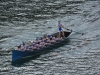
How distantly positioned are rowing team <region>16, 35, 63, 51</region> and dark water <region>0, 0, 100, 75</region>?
1.99 meters

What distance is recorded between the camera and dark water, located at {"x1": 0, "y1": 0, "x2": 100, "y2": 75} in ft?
216

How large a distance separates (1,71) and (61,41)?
48.2 feet

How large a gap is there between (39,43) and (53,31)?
8.67m

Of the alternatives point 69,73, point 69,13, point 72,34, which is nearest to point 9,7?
point 69,13

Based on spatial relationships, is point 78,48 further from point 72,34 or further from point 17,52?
point 17,52

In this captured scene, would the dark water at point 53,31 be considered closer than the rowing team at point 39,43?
Yes

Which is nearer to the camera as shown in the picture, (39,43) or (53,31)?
(39,43)

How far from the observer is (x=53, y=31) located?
7950 cm

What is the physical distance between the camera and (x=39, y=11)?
91.6 m

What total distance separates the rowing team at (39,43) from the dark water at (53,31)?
1.99 metres

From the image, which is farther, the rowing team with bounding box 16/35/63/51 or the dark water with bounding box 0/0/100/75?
the rowing team with bounding box 16/35/63/51

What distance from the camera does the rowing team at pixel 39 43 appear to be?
6950cm

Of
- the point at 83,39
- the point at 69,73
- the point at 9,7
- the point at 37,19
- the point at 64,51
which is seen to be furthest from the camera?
the point at 9,7

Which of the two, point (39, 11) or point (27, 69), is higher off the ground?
point (39, 11)
